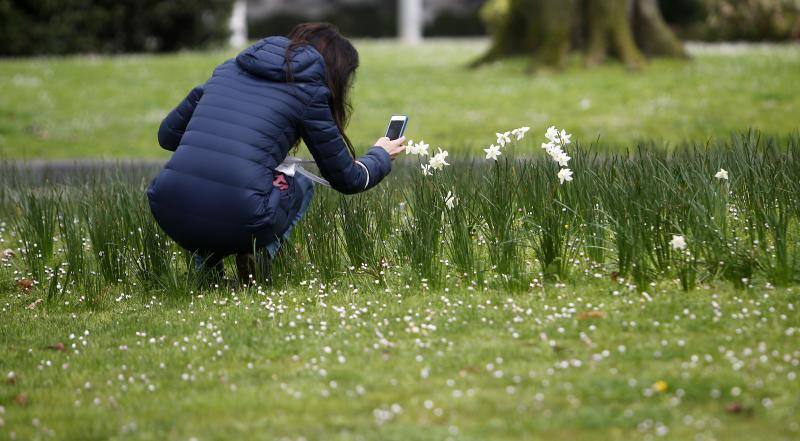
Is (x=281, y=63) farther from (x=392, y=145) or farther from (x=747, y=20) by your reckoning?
(x=747, y=20)

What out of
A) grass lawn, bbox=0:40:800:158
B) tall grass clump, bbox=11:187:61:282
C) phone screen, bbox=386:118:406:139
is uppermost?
phone screen, bbox=386:118:406:139

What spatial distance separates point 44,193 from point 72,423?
251cm

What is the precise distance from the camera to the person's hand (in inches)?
190

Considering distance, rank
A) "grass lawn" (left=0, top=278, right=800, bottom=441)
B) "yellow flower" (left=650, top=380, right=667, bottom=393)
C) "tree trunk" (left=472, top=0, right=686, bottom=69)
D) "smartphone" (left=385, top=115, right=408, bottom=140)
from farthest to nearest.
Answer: "tree trunk" (left=472, top=0, right=686, bottom=69) < "smartphone" (left=385, top=115, right=408, bottom=140) < "yellow flower" (left=650, top=380, right=667, bottom=393) < "grass lawn" (left=0, top=278, right=800, bottom=441)

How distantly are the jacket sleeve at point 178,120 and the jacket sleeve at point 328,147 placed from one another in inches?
22.6

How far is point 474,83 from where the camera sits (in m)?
13.1

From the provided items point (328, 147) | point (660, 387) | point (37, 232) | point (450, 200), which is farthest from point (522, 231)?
point (37, 232)

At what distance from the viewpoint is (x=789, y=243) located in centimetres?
472

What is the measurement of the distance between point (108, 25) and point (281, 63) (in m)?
16.6

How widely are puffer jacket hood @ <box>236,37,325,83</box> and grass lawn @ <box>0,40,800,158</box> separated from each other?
4.74m

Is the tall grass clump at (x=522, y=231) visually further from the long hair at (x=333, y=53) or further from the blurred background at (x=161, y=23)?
the blurred background at (x=161, y=23)

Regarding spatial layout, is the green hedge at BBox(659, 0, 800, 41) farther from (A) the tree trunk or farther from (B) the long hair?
(B) the long hair

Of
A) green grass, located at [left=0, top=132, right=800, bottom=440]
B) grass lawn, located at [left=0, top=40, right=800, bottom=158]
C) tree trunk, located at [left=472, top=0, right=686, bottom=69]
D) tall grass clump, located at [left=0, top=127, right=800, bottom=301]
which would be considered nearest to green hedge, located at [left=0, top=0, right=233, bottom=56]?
grass lawn, located at [left=0, top=40, right=800, bottom=158]

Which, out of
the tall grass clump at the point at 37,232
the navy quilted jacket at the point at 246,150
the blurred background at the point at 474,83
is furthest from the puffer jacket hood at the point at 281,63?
the blurred background at the point at 474,83
